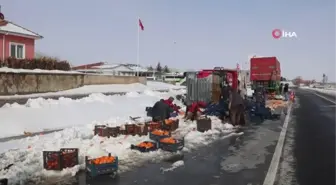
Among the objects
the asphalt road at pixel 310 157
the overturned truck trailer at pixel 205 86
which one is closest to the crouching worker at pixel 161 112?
the asphalt road at pixel 310 157

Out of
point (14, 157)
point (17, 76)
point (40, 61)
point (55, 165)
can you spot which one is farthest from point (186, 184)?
point (40, 61)

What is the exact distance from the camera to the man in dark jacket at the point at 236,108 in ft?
51.7

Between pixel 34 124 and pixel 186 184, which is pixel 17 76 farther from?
pixel 186 184

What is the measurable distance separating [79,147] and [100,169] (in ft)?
8.78

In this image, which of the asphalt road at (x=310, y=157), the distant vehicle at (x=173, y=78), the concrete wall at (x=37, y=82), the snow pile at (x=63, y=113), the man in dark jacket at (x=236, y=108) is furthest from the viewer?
the distant vehicle at (x=173, y=78)

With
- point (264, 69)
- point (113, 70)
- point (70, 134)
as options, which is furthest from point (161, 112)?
point (113, 70)

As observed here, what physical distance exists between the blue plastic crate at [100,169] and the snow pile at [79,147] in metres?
0.35

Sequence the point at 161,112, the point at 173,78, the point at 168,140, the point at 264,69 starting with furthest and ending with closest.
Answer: the point at 173,78, the point at 264,69, the point at 161,112, the point at 168,140

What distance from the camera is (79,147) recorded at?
969cm

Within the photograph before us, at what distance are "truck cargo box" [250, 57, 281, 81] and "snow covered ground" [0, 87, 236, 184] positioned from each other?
60.4 feet

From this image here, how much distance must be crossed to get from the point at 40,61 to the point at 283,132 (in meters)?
13.4

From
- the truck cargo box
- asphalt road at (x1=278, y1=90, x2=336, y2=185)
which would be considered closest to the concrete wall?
asphalt road at (x1=278, y1=90, x2=336, y2=185)

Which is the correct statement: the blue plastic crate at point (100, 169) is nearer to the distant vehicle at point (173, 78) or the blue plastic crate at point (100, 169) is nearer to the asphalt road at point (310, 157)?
the asphalt road at point (310, 157)

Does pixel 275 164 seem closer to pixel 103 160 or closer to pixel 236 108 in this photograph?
pixel 103 160
